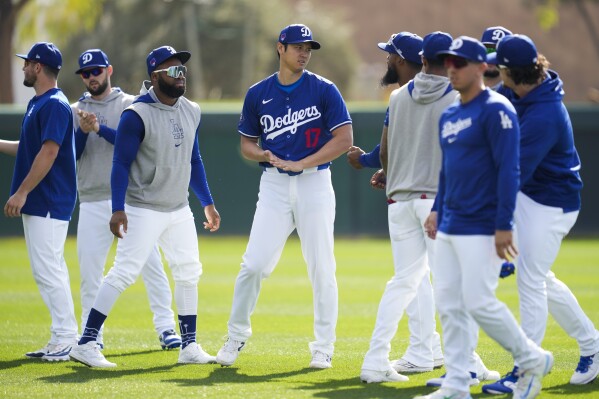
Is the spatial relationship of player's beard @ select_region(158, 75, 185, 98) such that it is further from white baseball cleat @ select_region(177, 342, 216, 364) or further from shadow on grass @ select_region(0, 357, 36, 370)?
shadow on grass @ select_region(0, 357, 36, 370)

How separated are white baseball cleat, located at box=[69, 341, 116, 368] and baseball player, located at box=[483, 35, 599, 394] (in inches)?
119

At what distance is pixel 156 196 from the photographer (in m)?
8.12

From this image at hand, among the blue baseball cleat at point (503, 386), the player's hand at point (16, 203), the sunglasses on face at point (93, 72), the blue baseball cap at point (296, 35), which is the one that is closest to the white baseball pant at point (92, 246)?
the player's hand at point (16, 203)

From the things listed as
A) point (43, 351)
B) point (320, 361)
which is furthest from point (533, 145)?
point (43, 351)

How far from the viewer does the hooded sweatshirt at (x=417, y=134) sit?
23.5 feet

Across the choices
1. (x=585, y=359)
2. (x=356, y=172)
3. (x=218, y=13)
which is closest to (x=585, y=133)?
(x=356, y=172)

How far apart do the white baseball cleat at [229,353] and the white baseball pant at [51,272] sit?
4.43 feet

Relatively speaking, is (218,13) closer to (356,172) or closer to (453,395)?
(356,172)

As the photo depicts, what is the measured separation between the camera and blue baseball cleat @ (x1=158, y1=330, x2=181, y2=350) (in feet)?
29.7

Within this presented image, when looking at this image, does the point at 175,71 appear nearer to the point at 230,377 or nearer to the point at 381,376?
the point at 230,377

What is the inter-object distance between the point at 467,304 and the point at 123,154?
3162 mm

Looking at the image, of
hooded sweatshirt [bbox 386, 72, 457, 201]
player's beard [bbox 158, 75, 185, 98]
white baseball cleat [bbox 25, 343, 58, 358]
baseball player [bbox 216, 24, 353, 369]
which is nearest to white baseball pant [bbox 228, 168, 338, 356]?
baseball player [bbox 216, 24, 353, 369]

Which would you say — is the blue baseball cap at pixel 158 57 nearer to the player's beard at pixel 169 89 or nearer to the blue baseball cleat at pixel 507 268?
the player's beard at pixel 169 89

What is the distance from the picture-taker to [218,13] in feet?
173
